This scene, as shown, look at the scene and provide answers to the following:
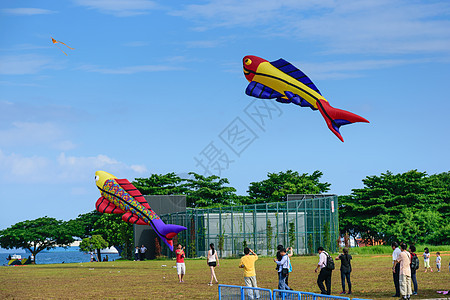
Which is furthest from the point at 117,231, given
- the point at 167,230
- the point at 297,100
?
the point at 297,100

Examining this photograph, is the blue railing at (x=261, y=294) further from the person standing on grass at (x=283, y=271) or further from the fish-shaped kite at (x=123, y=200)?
the fish-shaped kite at (x=123, y=200)

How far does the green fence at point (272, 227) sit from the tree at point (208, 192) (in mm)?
23576

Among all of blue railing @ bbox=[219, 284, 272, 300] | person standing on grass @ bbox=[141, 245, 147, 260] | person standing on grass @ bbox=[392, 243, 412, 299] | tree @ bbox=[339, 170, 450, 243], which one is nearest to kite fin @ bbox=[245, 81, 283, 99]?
person standing on grass @ bbox=[392, 243, 412, 299]

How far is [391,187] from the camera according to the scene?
70812mm

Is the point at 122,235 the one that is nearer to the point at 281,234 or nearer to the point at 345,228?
the point at 281,234

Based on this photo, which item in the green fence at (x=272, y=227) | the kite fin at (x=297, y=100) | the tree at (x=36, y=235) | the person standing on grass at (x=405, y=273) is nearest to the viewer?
the person standing on grass at (x=405, y=273)

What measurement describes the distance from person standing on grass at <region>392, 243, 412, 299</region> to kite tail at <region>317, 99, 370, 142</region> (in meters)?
3.73

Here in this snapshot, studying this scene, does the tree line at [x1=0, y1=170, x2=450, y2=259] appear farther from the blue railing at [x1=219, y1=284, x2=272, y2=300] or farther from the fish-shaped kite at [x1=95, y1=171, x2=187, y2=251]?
the blue railing at [x1=219, y1=284, x2=272, y2=300]

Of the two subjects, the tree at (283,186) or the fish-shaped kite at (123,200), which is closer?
the fish-shaped kite at (123,200)

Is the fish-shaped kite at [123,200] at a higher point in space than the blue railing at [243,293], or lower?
higher

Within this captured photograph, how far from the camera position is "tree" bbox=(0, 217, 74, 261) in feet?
247

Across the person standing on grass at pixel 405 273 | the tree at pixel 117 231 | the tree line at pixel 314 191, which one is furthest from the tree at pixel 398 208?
the person standing on grass at pixel 405 273

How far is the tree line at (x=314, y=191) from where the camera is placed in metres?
64.1

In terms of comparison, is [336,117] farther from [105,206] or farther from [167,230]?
[105,206]
